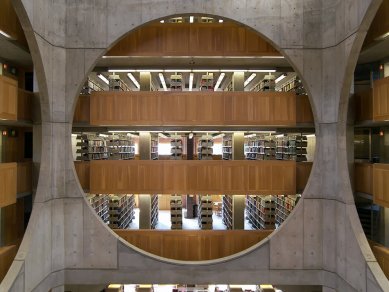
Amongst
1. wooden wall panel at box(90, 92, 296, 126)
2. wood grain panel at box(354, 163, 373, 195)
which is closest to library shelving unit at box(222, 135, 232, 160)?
wooden wall panel at box(90, 92, 296, 126)

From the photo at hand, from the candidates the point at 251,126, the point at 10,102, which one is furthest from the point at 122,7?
the point at 251,126

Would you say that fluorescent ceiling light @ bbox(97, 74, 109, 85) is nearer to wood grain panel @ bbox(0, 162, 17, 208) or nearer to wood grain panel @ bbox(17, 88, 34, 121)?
wood grain panel @ bbox(17, 88, 34, 121)

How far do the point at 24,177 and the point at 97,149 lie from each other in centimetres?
432

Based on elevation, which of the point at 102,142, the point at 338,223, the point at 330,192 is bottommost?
the point at 338,223

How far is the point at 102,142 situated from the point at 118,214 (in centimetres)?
323

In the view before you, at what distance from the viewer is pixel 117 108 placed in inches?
398

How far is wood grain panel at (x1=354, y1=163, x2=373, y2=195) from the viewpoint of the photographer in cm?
863

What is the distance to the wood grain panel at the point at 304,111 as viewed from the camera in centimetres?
1013

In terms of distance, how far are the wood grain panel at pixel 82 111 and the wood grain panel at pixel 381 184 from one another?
839 cm

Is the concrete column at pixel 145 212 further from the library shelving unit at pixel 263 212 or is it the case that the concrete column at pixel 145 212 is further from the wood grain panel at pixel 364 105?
the wood grain panel at pixel 364 105

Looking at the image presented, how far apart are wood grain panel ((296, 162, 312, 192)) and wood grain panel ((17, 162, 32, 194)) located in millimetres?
8177

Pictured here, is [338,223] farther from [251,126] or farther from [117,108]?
[117,108]

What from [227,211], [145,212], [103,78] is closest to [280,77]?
[227,211]

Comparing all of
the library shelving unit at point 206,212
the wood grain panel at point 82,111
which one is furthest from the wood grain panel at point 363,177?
the wood grain panel at point 82,111
